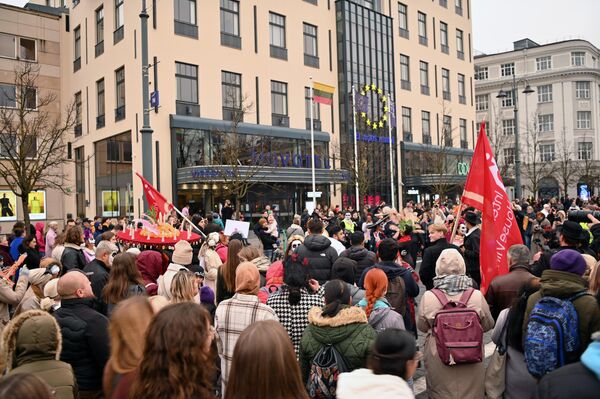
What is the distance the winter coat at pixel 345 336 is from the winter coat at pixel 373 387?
1.25m

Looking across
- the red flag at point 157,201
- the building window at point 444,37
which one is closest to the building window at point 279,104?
the building window at point 444,37

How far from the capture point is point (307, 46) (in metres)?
35.9

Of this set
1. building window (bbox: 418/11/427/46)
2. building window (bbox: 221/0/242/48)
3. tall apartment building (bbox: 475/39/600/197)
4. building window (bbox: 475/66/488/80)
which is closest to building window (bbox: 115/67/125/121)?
building window (bbox: 221/0/242/48)

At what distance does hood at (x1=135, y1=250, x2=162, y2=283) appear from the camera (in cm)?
656

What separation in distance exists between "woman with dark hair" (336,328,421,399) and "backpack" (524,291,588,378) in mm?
1291

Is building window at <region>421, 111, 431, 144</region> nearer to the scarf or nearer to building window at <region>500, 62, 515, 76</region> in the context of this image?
building window at <region>500, 62, 515, 76</region>

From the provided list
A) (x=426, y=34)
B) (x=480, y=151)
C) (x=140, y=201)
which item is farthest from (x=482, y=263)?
(x=426, y=34)

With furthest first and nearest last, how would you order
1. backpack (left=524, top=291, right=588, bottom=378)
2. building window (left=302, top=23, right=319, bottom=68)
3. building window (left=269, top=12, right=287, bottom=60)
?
building window (left=302, top=23, right=319, bottom=68) → building window (left=269, top=12, right=287, bottom=60) → backpack (left=524, top=291, right=588, bottom=378)

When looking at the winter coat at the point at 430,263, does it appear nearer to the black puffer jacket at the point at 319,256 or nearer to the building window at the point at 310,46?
the black puffer jacket at the point at 319,256

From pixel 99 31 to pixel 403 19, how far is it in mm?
24766

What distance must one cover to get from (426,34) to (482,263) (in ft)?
143

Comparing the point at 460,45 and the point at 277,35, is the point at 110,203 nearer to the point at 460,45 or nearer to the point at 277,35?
the point at 277,35

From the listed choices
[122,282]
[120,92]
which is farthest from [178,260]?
[120,92]

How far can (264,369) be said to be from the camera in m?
2.62
